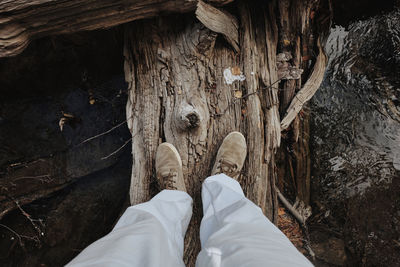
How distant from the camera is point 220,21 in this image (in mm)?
1384

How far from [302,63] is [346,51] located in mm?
900

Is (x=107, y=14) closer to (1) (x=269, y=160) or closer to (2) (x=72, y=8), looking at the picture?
(2) (x=72, y=8)

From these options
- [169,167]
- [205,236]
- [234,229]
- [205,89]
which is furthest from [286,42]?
[205,236]

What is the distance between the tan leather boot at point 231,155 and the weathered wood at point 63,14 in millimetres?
969

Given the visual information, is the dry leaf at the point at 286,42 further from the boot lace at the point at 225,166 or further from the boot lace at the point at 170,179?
the boot lace at the point at 170,179

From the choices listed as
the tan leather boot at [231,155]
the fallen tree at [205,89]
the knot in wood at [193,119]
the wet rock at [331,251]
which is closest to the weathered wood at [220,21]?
the fallen tree at [205,89]

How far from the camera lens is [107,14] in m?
1.23

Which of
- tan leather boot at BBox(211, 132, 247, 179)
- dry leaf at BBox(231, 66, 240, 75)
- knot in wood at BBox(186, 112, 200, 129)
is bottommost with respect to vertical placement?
tan leather boot at BBox(211, 132, 247, 179)

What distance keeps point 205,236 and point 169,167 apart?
1.76ft

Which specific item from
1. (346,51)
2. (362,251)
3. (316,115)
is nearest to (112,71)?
(316,115)

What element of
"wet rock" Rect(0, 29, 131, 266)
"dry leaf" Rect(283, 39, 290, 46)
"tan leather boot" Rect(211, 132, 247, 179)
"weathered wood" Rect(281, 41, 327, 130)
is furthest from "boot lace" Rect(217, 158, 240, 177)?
"wet rock" Rect(0, 29, 131, 266)

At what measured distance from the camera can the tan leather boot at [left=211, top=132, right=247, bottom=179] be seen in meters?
1.46

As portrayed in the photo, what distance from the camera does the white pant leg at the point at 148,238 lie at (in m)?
0.76

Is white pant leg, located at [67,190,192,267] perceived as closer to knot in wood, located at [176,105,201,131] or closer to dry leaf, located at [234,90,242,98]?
knot in wood, located at [176,105,201,131]
